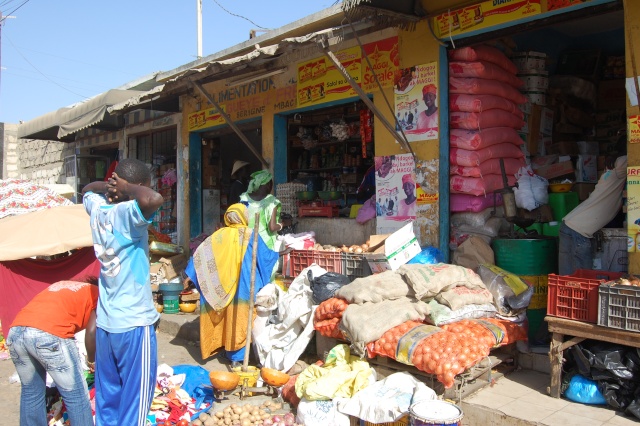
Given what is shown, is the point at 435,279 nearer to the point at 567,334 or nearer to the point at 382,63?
the point at 567,334

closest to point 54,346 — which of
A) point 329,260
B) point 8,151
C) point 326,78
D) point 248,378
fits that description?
point 248,378

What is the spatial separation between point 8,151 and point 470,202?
60.5ft

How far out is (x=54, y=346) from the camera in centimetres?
353

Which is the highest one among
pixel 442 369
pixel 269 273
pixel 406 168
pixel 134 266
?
pixel 406 168

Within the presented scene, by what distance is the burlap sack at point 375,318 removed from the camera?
4.81m

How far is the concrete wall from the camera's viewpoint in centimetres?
1902

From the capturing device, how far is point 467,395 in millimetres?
4500

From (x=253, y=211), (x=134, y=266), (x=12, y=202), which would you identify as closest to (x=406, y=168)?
(x=253, y=211)

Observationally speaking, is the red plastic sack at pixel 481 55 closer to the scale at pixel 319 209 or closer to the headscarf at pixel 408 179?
the headscarf at pixel 408 179

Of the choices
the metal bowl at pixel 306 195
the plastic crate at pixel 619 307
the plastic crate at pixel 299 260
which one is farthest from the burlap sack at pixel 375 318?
the metal bowl at pixel 306 195

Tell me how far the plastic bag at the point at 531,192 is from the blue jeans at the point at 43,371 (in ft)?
15.9

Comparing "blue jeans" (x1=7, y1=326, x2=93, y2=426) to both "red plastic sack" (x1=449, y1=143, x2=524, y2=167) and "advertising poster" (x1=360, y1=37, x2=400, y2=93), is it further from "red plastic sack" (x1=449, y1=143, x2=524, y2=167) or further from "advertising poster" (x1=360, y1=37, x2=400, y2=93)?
"advertising poster" (x1=360, y1=37, x2=400, y2=93)

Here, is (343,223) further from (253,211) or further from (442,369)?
(442,369)

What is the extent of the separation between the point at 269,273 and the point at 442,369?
9.58 feet
